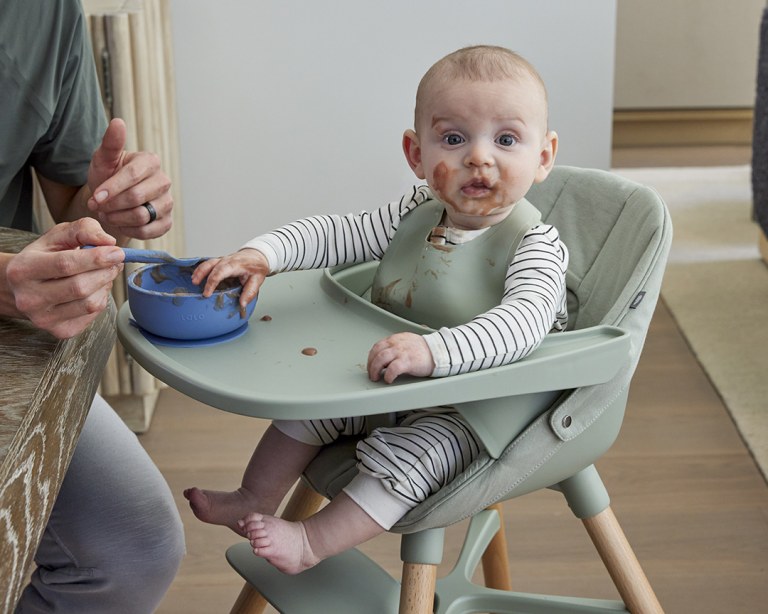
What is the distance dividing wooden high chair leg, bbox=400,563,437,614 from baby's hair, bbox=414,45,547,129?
1.46 feet

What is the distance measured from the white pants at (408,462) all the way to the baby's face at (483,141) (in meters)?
0.21

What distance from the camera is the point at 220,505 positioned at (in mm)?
1039

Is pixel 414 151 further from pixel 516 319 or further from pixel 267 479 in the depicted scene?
pixel 267 479

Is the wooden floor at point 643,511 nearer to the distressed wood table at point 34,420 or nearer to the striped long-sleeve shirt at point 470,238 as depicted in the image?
the striped long-sleeve shirt at point 470,238

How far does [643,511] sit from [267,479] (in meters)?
0.91

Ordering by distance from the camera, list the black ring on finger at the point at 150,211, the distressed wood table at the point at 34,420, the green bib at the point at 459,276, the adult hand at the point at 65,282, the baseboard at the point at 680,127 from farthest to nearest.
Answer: the baseboard at the point at 680,127, the black ring on finger at the point at 150,211, the green bib at the point at 459,276, the adult hand at the point at 65,282, the distressed wood table at the point at 34,420

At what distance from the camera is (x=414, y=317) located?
104 cm

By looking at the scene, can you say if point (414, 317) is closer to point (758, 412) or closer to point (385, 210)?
point (385, 210)

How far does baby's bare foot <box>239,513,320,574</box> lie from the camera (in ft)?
3.12

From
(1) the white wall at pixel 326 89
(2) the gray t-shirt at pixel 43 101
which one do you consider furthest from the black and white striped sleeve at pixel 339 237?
(1) the white wall at pixel 326 89

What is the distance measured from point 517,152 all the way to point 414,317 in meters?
0.19

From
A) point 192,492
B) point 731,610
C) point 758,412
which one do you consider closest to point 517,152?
point 192,492

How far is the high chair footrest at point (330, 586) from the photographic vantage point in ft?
3.53

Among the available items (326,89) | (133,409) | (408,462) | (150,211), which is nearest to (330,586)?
(408,462)
